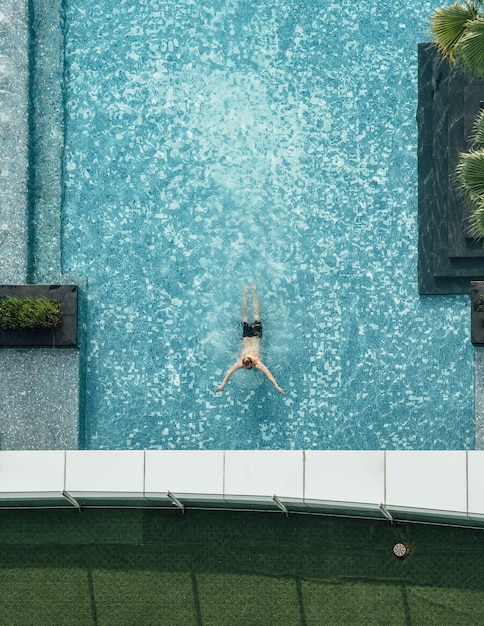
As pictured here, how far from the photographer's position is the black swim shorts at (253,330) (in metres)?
12.4

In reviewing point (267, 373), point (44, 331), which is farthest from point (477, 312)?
point (44, 331)

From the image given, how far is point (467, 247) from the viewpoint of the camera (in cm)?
1213

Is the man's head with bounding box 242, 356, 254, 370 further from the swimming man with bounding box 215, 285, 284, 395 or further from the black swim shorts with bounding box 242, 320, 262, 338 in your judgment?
the black swim shorts with bounding box 242, 320, 262, 338

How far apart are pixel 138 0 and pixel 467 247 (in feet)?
16.7

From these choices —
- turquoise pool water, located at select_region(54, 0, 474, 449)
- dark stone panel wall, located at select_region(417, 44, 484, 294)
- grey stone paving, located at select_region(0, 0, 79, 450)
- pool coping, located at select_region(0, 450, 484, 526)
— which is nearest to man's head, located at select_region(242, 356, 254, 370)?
turquoise pool water, located at select_region(54, 0, 474, 449)

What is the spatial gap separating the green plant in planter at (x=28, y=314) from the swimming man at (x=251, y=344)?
2.17 m

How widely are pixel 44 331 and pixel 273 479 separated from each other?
3568 millimetres

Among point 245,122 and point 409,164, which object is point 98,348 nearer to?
point 245,122

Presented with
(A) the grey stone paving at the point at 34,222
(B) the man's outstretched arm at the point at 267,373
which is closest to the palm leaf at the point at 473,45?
(B) the man's outstretched arm at the point at 267,373

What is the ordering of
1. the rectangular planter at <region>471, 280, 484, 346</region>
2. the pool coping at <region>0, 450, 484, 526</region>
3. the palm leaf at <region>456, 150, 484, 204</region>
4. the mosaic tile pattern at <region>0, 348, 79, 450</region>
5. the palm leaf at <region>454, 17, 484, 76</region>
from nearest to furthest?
the pool coping at <region>0, 450, 484, 526</region>, the palm leaf at <region>454, 17, 484, 76</region>, the palm leaf at <region>456, 150, 484, 204</region>, the rectangular planter at <region>471, 280, 484, 346</region>, the mosaic tile pattern at <region>0, 348, 79, 450</region>

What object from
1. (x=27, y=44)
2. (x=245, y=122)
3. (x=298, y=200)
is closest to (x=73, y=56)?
(x=27, y=44)

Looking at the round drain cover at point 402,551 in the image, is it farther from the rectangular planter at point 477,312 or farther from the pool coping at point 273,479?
the rectangular planter at point 477,312

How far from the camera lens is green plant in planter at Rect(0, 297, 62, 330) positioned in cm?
1203

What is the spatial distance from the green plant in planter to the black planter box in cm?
7
